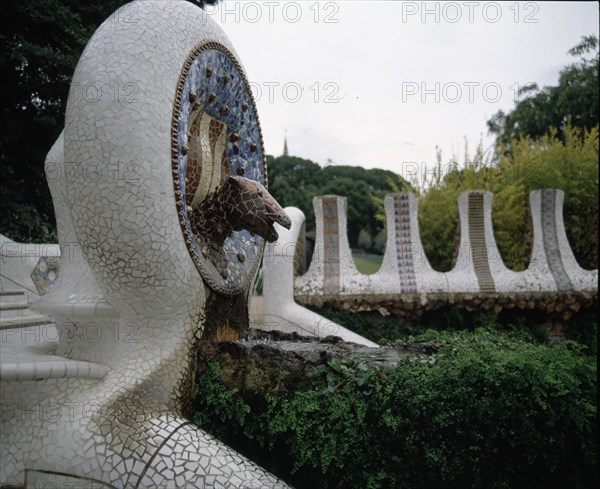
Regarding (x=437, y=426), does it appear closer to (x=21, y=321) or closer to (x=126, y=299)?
(x=126, y=299)

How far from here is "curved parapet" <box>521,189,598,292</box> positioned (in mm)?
6934

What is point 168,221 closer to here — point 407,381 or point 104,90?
point 104,90

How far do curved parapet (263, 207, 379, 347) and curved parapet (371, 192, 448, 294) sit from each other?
3.57 feet

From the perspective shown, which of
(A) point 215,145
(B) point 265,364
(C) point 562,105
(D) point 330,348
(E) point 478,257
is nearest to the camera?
(B) point 265,364

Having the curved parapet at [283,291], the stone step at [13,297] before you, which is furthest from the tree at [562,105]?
the stone step at [13,297]

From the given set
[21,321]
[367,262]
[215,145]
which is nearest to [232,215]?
[215,145]

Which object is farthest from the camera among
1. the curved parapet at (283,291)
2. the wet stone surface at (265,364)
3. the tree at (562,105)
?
the tree at (562,105)

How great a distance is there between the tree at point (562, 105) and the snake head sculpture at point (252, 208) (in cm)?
1430

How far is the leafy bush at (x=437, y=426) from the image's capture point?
7.98 feet

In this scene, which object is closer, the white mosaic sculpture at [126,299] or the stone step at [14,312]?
the white mosaic sculpture at [126,299]

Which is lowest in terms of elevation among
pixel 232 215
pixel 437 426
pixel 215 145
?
pixel 437 426

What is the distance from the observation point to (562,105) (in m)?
17.2

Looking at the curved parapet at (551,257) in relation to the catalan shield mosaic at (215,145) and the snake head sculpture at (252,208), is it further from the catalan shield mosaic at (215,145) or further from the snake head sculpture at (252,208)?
the snake head sculpture at (252,208)

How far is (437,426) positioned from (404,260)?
4.42 metres
